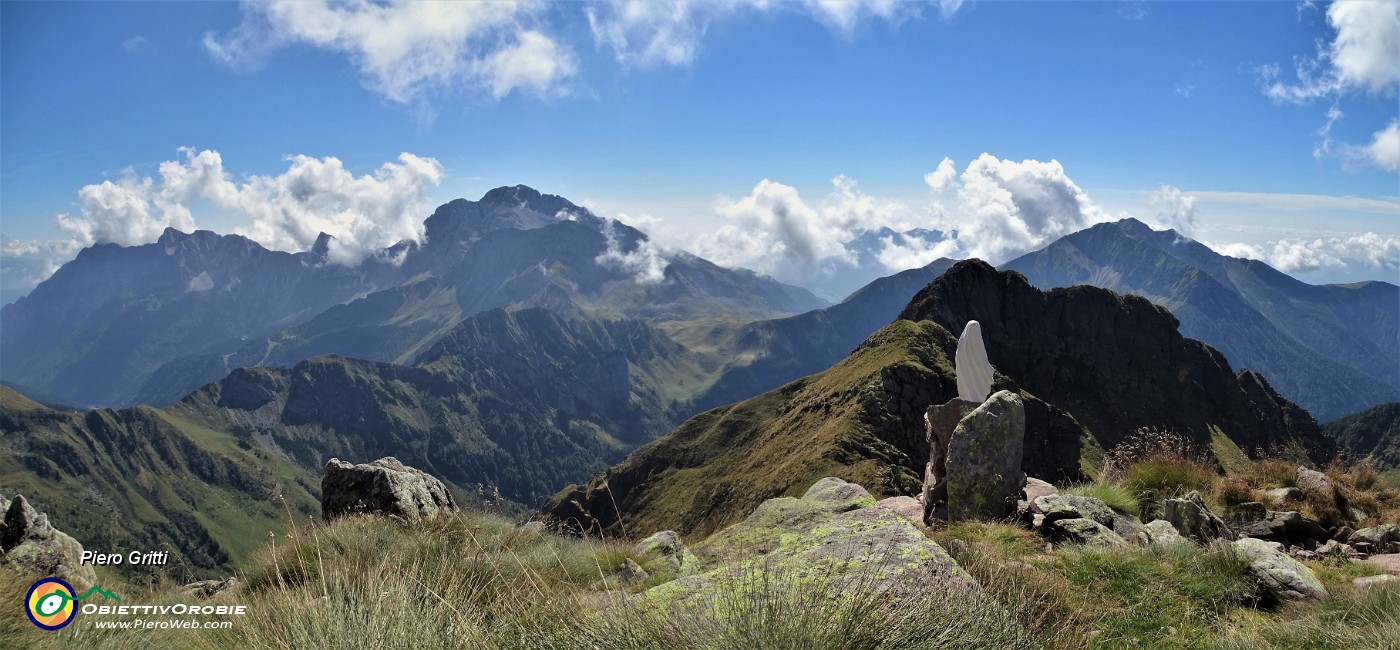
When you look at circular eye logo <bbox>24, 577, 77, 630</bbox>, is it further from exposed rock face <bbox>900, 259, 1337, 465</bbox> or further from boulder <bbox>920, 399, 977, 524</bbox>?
exposed rock face <bbox>900, 259, 1337, 465</bbox>

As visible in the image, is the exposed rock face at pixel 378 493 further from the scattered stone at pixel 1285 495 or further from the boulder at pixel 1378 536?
the scattered stone at pixel 1285 495

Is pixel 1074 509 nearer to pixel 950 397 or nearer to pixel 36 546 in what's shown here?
pixel 36 546

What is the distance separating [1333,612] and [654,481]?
151 meters

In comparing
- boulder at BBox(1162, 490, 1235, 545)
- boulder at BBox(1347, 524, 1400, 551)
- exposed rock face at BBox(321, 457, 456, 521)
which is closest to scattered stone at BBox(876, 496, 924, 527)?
boulder at BBox(1162, 490, 1235, 545)

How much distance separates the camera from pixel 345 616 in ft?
16.6

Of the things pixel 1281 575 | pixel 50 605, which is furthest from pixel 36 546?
pixel 1281 575

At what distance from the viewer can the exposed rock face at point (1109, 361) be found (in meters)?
164

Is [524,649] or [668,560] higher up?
[524,649]

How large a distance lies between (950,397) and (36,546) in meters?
114

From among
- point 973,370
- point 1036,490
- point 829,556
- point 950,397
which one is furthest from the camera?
point 950,397

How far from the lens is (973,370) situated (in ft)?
57.7

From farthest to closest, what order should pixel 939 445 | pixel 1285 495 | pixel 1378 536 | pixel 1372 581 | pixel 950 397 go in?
pixel 950 397
pixel 939 445
pixel 1285 495
pixel 1378 536
pixel 1372 581

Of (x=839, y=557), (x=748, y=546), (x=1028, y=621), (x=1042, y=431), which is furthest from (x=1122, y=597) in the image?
(x=1042, y=431)

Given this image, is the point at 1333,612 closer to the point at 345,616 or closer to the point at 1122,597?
the point at 1122,597
